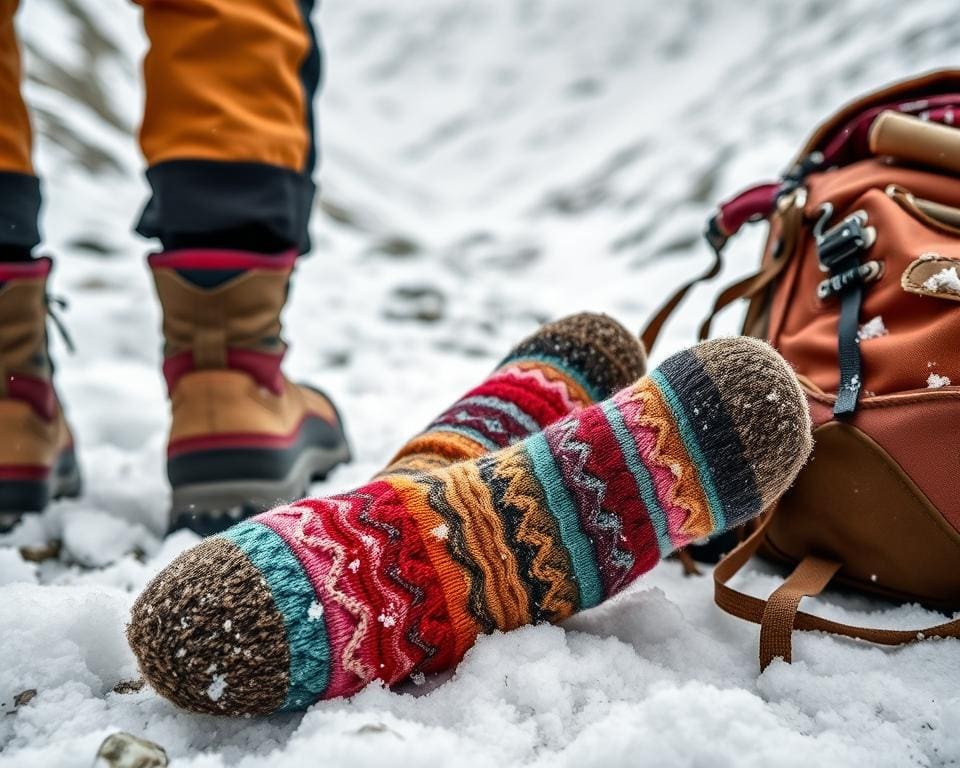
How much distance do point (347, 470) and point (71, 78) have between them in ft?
21.1

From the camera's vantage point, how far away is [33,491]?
106 centimetres

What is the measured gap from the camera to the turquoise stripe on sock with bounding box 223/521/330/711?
0.56 meters

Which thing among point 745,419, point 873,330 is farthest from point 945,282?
point 745,419

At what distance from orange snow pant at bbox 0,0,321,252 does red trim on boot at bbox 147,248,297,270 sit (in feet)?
0.08

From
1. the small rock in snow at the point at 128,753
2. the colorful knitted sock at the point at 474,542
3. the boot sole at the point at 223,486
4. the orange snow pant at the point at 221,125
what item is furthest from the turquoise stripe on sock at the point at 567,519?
the orange snow pant at the point at 221,125

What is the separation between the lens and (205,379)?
1023 millimetres

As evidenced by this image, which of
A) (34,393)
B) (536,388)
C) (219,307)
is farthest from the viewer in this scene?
(34,393)

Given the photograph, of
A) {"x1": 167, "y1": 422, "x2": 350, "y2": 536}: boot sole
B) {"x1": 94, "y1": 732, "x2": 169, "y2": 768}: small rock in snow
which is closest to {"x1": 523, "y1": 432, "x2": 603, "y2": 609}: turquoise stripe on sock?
{"x1": 94, "y1": 732, "x2": 169, "y2": 768}: small rock in snow

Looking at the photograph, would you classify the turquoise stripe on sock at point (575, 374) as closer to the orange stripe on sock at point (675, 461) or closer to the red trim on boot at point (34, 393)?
the orange stripe on sock at point (675, 461)

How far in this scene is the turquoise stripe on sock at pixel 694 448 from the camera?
65 centimetres

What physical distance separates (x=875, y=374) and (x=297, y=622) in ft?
2.04

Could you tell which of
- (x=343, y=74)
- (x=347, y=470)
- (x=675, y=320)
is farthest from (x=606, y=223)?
(x=343, y=74)

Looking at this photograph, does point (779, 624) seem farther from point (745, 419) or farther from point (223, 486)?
point (223, 486)

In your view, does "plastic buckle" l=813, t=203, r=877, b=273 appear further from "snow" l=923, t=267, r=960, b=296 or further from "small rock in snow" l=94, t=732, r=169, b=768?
"small rock in snow" l=94, t=732, r=169, b=768
